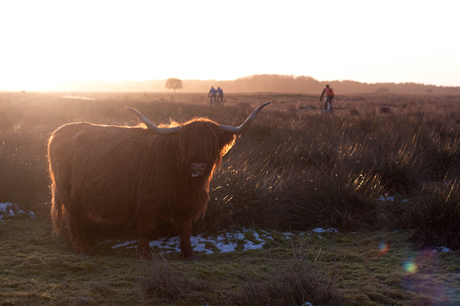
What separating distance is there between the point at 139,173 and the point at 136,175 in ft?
0.19

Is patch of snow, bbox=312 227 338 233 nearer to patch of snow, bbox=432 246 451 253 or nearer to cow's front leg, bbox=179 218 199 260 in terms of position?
patch of snow, bbox=432 246 451 253

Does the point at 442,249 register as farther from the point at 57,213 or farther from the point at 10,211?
the point at 10,211

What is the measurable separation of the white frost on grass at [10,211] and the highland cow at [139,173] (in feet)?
3.66

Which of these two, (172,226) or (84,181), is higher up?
(84,181)

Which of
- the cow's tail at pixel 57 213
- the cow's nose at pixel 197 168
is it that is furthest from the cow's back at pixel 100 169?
the cow's nose at pixel 197 168

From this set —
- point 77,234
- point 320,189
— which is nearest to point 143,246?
point 77,234

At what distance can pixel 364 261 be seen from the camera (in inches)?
155

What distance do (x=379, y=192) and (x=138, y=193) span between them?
439 cm

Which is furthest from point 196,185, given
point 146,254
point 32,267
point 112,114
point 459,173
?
point 112,114

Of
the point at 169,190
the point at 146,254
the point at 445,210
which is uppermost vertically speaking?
the point at 169,190

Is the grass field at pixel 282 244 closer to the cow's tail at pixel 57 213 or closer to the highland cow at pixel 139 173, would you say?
the cow's tail at pixel 57 213

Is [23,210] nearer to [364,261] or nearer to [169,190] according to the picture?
[169,190]

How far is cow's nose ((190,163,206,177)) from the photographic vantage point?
11.8 feet

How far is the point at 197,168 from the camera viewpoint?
3.58 metres
